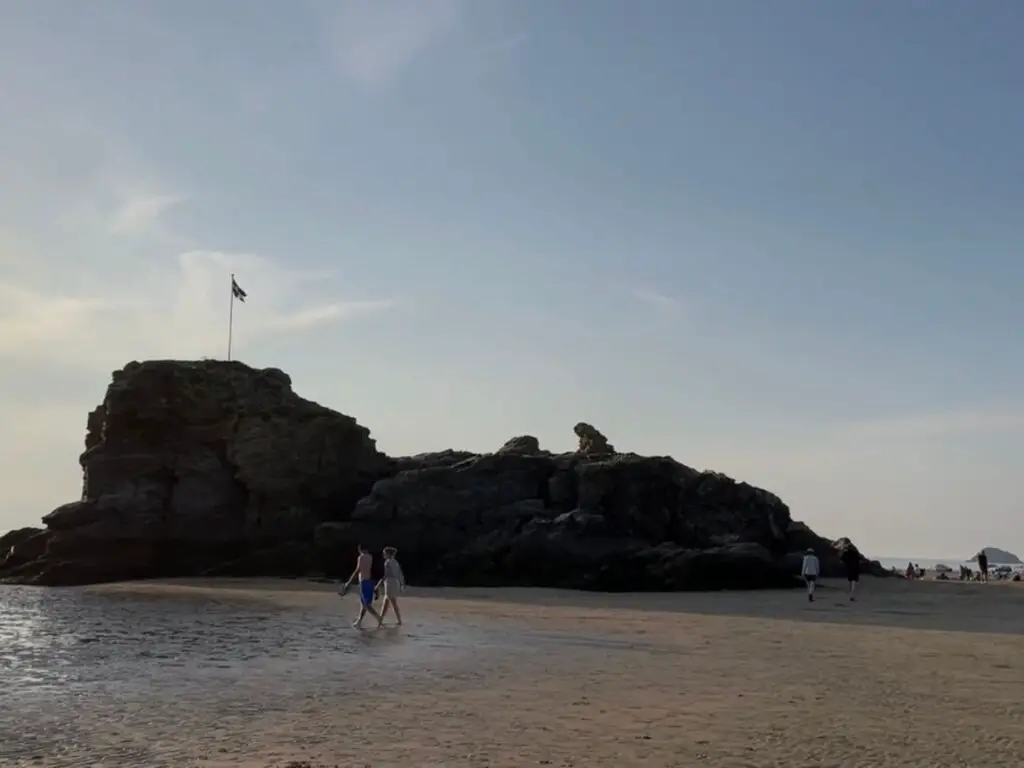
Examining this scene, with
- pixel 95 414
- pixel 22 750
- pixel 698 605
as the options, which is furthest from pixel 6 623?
pixel 95 414

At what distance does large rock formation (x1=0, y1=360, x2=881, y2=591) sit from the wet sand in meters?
15.6

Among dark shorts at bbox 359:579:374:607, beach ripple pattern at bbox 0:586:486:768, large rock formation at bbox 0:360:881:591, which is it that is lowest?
beach ripple pattern at bbox 0:586:486:768

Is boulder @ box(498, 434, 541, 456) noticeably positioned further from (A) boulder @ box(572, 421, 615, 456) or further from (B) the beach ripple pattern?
(B) the beach ripple pattern

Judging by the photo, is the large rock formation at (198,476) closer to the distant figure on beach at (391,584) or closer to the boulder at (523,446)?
the boulder at (523,446)

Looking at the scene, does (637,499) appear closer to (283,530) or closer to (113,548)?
(283,530)

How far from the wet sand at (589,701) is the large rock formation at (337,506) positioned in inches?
615

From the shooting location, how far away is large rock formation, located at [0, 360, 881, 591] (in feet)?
122

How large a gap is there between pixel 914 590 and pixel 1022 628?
46.8 ft

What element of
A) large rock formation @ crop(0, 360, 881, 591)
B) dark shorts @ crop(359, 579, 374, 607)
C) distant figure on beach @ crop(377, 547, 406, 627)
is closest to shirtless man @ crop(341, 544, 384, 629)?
dark shorts @ crop(359, 579, 374, 607)

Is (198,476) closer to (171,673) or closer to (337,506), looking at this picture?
(337,506)

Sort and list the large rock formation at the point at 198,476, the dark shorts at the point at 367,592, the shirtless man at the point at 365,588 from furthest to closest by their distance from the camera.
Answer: the large rock formation at the point at 198,476, the dark shorts at the point at 367,592, the shirtless man at the point at 365,588

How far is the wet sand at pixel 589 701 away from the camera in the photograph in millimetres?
8344

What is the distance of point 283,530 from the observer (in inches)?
1732

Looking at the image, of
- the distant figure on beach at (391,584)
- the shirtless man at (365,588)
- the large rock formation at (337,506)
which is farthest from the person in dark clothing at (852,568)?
the shirtless man at (365,588)
